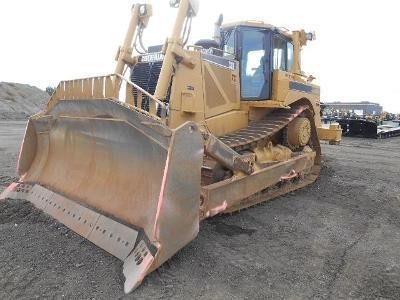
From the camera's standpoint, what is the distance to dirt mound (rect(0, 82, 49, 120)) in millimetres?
32562

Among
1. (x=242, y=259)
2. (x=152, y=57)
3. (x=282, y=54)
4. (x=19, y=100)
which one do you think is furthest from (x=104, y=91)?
(x=19, y=100)

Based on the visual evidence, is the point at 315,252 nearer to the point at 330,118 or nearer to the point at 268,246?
the point at 268,246

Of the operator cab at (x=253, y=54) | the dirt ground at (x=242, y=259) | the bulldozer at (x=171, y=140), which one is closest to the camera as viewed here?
the dirt ground at (x=242, y=259)

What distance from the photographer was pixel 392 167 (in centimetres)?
1018

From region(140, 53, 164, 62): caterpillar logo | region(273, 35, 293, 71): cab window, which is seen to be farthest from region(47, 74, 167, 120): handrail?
region(273, 35, 293, 71): cab window

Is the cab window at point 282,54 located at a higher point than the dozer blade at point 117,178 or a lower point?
higher

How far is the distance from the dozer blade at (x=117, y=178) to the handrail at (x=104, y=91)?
0.29 feet

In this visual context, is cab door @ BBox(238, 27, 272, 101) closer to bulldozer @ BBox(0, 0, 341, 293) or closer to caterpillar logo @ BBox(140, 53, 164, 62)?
bulldozer @ BBox(0, 0, 341, 293)

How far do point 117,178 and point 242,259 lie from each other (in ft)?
5.51

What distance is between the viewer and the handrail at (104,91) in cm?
399

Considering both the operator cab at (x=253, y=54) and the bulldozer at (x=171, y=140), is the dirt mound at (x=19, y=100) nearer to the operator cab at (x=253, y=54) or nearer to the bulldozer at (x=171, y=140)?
the bulldozer at (x=171, y=140)

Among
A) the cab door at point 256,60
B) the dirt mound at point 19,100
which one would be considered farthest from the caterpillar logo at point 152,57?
the dirt mound at point 19,100

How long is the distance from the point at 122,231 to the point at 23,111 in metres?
34.1

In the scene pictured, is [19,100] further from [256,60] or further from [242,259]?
[242,259]
